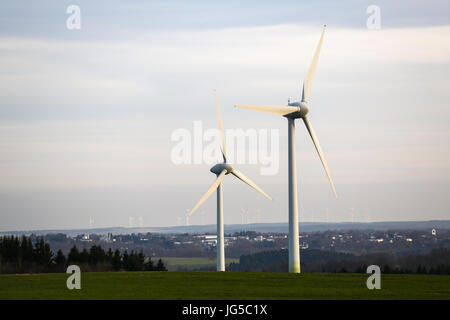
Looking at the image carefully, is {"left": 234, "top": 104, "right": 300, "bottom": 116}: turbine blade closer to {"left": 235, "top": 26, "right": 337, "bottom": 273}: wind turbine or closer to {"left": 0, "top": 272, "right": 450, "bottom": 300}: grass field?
{"left": 235, "top": 26, "right": 337, "bottom": 273}: wind turbine

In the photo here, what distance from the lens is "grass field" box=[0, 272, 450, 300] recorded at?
49.7 metres

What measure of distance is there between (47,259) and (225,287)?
8372 cm

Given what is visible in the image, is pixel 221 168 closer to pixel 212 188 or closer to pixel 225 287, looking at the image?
pixel 212 188

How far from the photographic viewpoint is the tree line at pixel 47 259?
131 m

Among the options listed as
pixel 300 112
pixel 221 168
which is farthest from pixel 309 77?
pixel 221 168

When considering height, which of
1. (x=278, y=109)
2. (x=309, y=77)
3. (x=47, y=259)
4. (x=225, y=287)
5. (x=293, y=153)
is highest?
(x=309, y=77)

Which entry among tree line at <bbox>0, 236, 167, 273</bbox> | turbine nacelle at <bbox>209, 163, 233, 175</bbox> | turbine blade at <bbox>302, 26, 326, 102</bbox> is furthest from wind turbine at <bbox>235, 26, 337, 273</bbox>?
tree line at <bbox>0, 236, 167, 273</bbox>

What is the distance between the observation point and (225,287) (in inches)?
2222

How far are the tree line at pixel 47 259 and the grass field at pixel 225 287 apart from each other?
60904 mm

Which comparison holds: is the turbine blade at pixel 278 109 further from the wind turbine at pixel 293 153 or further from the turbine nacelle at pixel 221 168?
the turbine nacelle at pixel 221 168

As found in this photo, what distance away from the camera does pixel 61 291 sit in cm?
5316
